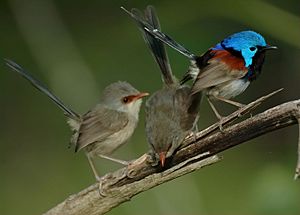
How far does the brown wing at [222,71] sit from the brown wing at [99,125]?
0.68 meters

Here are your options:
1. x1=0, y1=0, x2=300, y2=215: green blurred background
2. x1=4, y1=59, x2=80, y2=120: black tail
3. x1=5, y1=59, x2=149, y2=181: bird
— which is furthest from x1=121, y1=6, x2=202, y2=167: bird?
x1=0, y1=0, x2=300, y2=215: green blurred background

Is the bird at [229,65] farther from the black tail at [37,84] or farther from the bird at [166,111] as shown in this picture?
the black tail at [37,84]

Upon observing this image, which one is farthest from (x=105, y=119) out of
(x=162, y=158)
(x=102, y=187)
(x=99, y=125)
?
(x=162, y=158)

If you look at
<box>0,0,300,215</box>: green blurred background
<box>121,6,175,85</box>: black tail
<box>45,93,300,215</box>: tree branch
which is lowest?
<box>45,93,300,215</box>: tree branch

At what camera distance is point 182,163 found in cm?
508

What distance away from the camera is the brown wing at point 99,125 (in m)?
5.78

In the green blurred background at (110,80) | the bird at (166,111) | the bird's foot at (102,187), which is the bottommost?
the bird's foot at (102,187)

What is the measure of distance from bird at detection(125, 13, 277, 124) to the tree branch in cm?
45

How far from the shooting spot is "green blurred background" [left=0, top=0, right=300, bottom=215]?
26.0 ft

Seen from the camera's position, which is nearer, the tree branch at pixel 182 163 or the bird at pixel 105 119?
the tree branch at pixel 182 163

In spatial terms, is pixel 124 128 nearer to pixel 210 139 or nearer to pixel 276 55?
pixel 210 139

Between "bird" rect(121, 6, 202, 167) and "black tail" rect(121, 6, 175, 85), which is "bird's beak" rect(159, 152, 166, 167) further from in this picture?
"black tail" rect(121, 6, 175, 85)

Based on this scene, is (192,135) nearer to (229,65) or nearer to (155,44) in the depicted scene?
(229,65)

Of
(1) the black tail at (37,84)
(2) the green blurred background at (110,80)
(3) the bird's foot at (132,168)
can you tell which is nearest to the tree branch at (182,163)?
(3) the bird's foot at (132,168)
